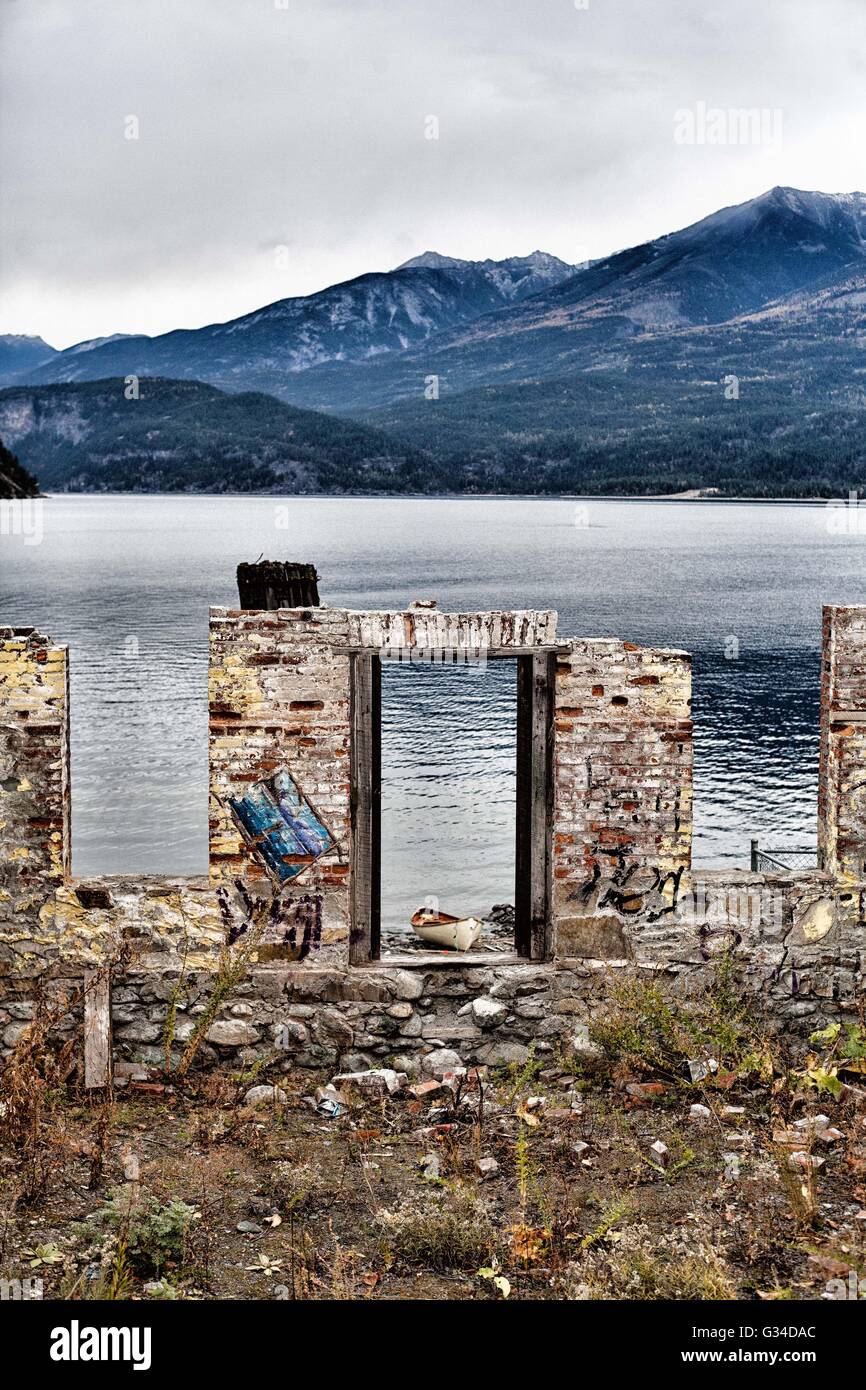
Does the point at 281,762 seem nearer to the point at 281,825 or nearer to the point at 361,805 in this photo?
the point at 281,825

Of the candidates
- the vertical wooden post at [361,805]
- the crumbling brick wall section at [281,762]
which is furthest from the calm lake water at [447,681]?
the crumbling brick wall section at [281,762]

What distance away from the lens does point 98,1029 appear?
25.7ft

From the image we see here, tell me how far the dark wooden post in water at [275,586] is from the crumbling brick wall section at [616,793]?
5.50 feet

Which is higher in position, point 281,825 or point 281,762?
point 281,762

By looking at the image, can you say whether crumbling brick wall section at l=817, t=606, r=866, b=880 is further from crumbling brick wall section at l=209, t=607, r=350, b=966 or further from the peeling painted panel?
the peeling painted panel

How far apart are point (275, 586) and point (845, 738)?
147 inches

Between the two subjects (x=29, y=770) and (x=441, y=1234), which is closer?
(x=441, y=1234)

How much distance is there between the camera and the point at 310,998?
8.02 meters

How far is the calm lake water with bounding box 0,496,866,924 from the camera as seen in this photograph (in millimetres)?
27938

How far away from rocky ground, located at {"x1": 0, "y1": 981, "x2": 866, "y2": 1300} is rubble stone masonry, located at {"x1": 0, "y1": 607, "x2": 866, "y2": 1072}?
27 centimetres

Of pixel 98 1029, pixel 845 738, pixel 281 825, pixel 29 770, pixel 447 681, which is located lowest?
pixel 447 681

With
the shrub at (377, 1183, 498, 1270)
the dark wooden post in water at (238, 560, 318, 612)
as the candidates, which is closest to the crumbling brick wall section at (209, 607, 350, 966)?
the dark wooden post in water at (238, 560, 318, 612)

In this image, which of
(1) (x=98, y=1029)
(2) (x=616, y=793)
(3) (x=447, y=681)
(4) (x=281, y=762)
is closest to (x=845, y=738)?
(2) (x=616, y=793)

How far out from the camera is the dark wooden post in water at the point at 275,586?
315 inches
